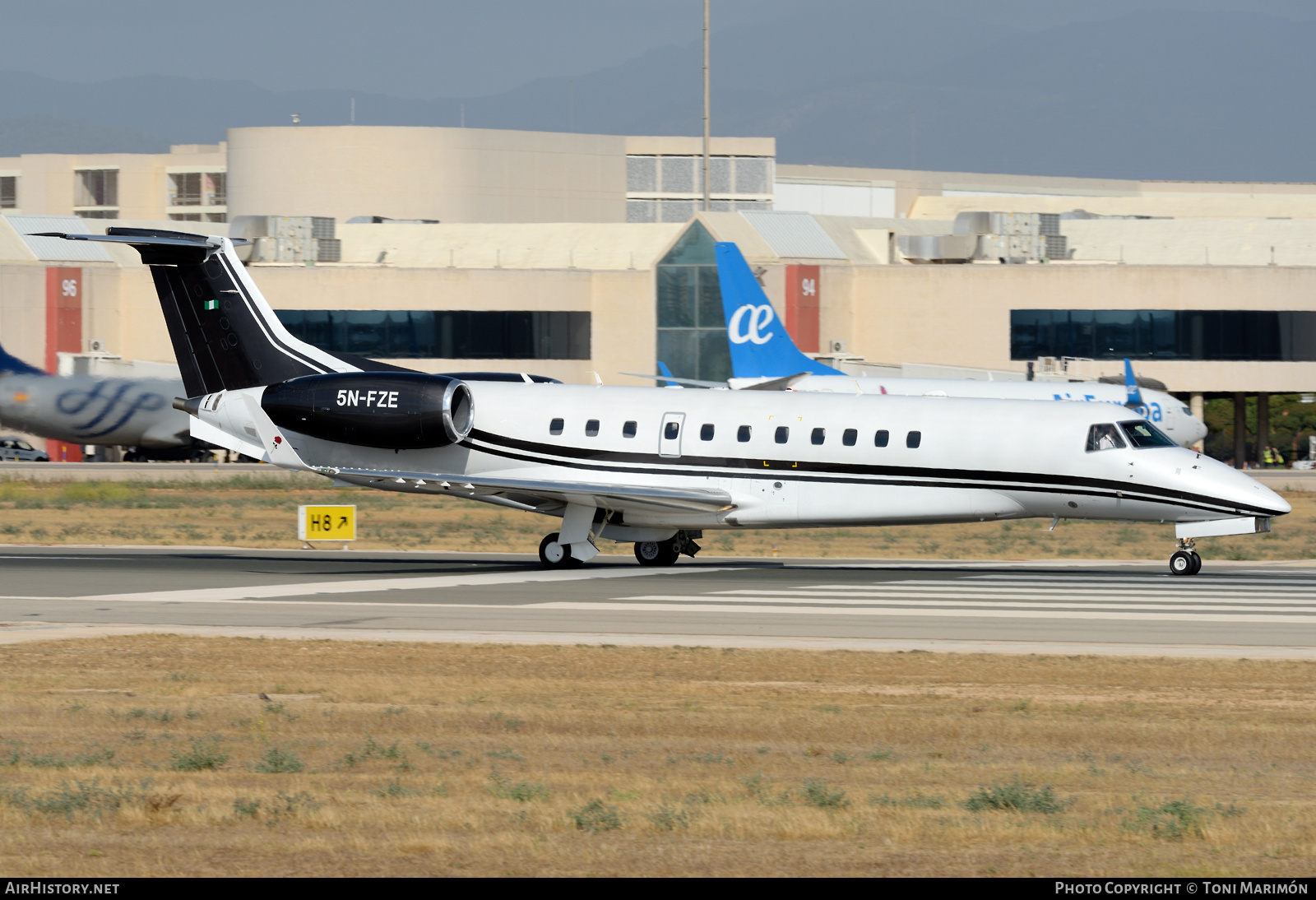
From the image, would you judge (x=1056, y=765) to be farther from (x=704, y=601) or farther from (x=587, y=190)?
(x=587, y=190)

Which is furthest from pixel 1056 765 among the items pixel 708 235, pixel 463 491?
pixel 708 235

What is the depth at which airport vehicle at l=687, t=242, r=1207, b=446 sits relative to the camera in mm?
46156

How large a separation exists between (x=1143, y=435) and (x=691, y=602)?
9218 mm

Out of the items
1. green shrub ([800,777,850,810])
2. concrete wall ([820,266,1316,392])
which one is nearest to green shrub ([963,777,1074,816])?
green shrub ([800,777,850,810])

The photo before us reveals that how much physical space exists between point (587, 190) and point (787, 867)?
12374cm

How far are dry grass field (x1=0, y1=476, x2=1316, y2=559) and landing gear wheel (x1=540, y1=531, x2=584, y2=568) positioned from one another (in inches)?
262

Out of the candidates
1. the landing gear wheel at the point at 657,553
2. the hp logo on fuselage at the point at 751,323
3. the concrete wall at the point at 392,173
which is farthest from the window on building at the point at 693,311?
the landing gear wheel at the point at 657,553

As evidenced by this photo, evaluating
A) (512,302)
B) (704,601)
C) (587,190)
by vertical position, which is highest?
(587,190)

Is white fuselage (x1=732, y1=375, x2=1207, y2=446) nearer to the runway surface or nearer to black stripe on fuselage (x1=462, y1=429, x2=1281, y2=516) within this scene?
black stripe on fuselage (x1=462, y1=429, x2=1281, y2=516)


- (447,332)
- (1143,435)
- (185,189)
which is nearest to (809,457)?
(1143,435)

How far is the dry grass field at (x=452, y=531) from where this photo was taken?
3831 cm

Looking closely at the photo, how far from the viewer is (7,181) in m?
163

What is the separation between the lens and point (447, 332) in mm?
81812

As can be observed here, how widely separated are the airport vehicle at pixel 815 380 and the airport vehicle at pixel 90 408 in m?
23.1
